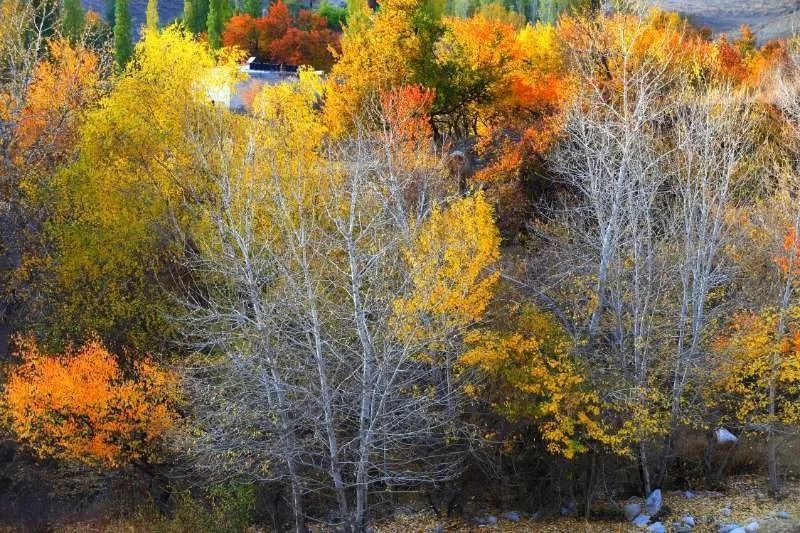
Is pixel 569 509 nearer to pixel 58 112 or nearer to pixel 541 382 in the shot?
pixel 541 382

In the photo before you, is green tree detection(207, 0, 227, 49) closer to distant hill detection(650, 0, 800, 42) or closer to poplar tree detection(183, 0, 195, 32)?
poplar tree detection(183, 0, 195, 32)

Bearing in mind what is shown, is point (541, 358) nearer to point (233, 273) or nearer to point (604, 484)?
point (604, 484)

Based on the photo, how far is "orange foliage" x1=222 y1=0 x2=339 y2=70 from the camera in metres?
57.7

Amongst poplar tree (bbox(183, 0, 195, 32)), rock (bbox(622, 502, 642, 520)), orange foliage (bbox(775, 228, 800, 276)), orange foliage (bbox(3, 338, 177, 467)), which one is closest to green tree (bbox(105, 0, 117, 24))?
poplar tree (bbox(183, 0, 195, 32))

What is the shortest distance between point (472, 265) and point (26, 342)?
1361 centimetres

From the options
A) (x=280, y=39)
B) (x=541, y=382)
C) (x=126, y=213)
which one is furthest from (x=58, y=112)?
(x=280, y=39)

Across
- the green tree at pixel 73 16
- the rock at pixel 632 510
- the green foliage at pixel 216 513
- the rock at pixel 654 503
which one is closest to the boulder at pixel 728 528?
the rock at pixel 654 503

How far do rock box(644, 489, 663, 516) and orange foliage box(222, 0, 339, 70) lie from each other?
45395 mm

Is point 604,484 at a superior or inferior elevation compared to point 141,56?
inferior

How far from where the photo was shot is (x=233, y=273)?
15508 mm

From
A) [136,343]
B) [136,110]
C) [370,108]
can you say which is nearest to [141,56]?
[136,110]

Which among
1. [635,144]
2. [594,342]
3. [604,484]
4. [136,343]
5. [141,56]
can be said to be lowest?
[604,484]

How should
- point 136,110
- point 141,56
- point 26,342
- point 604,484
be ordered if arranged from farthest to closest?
point 141,56 → point 136,110 → point 26,342 → point 604,484

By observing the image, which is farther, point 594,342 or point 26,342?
point 26,342
